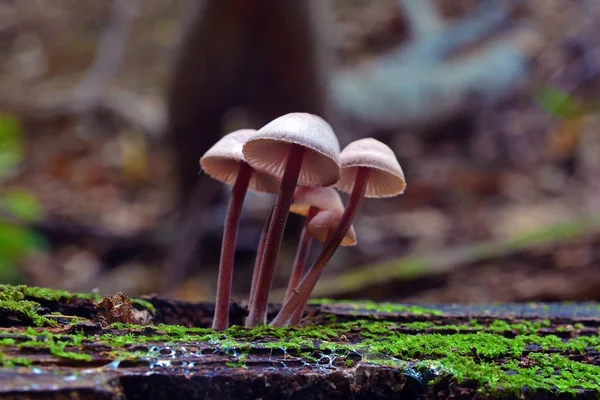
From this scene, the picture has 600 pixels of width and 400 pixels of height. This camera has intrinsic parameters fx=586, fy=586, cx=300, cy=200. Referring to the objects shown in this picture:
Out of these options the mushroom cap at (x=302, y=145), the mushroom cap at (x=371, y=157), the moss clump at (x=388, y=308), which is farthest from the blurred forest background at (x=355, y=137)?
the mushroom cap at (x=371, y=157)

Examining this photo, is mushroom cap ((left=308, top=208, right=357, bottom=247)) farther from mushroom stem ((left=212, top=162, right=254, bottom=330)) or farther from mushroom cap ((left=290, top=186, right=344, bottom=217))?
mushroom stem ((left=212, top=162, right=254, bottom=330))

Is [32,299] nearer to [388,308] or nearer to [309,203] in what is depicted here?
[309,203]

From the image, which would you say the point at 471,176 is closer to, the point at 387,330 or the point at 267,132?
the point at 387,330

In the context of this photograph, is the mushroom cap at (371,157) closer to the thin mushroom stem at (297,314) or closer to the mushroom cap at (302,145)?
the mushroom cap at (302,145)

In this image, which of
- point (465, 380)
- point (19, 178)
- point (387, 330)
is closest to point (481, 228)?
point (387, 330)

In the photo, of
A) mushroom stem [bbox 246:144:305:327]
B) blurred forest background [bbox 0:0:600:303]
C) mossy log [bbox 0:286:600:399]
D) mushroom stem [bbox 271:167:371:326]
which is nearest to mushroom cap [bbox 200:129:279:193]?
mushroom stem [bbox 246:144:305:327]

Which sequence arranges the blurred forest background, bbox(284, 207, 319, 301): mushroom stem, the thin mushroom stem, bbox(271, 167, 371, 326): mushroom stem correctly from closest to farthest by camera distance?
bbox(271, 167, 371, 326): mushroom stem, the thin mushroom stem, bbox(284, 207, 319, 301): mushroom stem, the blurred forest background
